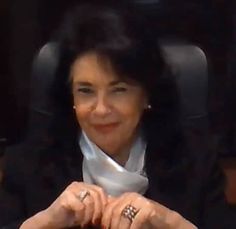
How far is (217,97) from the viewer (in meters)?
1.05

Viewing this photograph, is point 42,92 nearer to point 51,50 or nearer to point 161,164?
point 51,50

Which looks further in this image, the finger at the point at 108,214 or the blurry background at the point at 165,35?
the blurry background at the point at 165,35

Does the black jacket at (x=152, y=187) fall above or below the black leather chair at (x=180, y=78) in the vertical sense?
below

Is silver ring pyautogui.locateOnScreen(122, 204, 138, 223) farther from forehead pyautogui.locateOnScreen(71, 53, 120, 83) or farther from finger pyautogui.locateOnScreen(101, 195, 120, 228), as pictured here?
forehead pyautogui.locateOnScreen(71, 53, 120, 83)

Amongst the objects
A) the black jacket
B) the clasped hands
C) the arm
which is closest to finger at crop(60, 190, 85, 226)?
the clasped hands

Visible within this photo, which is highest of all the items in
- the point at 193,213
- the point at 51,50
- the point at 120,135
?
the point at 51,50

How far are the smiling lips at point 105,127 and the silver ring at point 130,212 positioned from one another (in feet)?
0.40

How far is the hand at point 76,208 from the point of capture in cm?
88

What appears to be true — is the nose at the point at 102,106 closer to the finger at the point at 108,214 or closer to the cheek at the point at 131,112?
the cheek at the point at 131,112

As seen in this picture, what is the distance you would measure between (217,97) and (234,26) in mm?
117

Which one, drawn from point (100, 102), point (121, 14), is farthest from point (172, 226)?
point (121, 14)

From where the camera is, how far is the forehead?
3.06 feet

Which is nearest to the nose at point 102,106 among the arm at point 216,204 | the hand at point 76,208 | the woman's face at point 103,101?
the woman's face at point 103,101

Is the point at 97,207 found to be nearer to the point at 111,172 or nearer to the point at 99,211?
the point at 99,211
